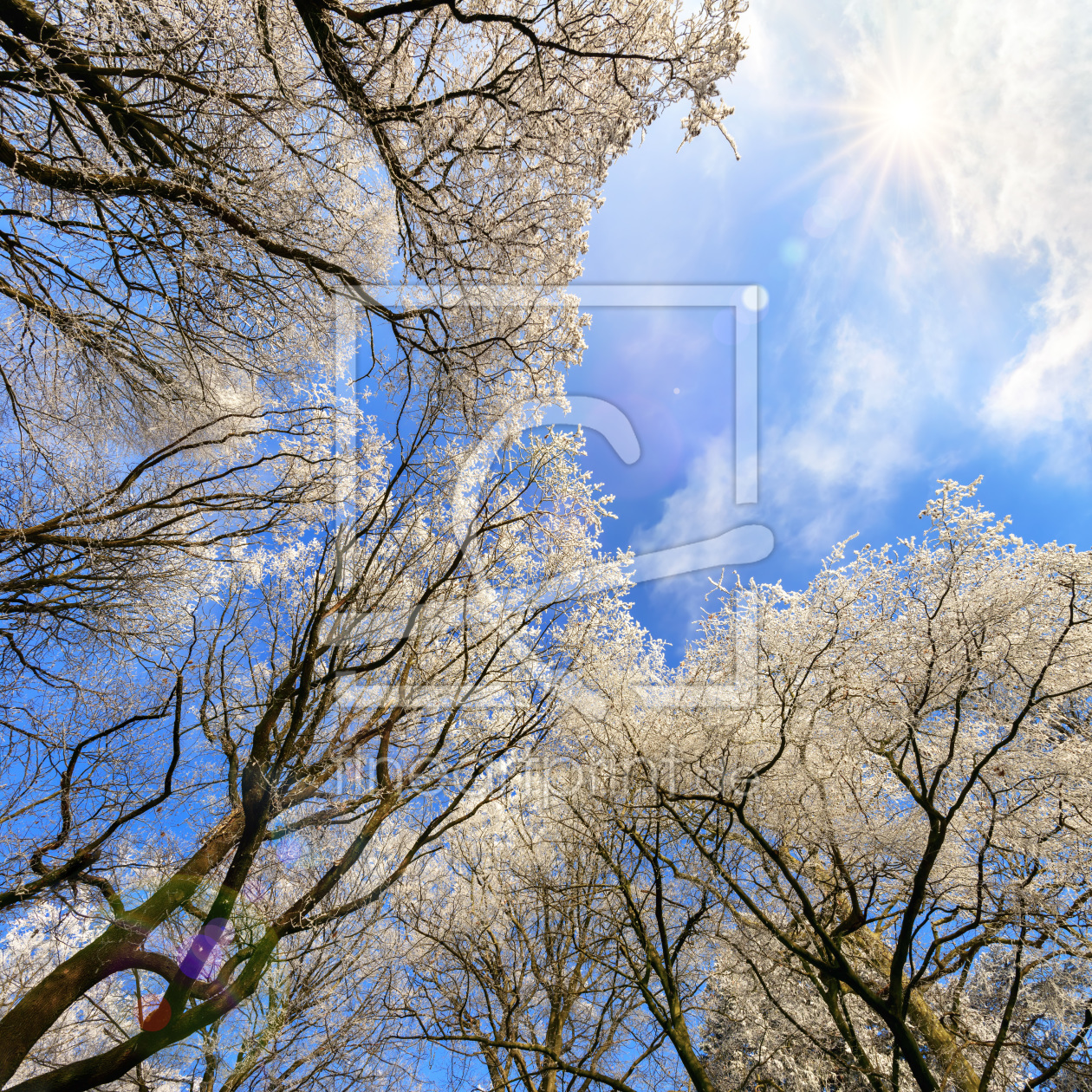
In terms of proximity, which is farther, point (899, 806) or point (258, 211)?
point (899, 806)

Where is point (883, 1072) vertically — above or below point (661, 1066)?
above

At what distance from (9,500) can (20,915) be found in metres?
3.70

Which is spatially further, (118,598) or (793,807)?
(793,807)

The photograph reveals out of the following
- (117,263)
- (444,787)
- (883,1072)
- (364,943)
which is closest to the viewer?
(117,263)

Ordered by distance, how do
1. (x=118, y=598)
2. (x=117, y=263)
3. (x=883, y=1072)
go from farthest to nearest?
(x=883, y=1072)
(x=118, y=598)
(x=117, y=263)

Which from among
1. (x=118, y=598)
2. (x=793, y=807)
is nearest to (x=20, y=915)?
(x=118, y=598)

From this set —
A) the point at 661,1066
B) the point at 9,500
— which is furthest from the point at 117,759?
the point at 661,1066

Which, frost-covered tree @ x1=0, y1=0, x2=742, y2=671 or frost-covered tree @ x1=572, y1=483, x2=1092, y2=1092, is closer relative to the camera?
frost-covered tree @ x1=0, y1=0, x2=742, y2=671

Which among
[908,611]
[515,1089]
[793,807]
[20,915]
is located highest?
[908,611]

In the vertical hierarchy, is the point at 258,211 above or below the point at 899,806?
below

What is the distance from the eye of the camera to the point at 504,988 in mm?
6133

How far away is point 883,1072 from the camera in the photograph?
16.4ft

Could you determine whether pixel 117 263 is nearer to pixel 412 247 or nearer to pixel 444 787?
pixel 412 247

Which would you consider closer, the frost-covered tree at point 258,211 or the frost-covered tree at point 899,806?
the frost-covered tree at point 258,211
